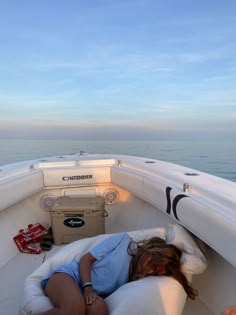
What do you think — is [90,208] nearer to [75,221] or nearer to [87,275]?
[75,221]

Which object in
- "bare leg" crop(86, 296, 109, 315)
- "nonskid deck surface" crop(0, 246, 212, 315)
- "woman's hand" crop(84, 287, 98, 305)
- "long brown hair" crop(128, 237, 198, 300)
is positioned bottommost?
"nonskid deck surface" crop(0, 246, 212, 315)

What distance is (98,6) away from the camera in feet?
19.0

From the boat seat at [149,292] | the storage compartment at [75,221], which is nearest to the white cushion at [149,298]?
the boat seat at [149,292]

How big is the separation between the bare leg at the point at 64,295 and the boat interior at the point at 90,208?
0.36 metres

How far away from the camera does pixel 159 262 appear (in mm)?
1493

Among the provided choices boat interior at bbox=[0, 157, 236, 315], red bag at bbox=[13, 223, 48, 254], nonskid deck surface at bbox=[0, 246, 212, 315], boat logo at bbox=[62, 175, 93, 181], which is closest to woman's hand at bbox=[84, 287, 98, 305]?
nonskid deck surface at bbox=[0, 246, 212, 315]

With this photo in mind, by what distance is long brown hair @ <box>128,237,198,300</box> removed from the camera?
4.91 feet

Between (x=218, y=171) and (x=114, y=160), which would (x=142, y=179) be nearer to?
(x=114, y=160)

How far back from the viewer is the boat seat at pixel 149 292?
1299mm

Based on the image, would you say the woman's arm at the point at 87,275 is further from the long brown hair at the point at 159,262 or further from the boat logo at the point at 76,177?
the boat logo at the point at 76,177

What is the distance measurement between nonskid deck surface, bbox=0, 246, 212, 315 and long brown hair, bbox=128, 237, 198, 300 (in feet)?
0.60

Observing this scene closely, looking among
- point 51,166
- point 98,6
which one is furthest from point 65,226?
point 98,6

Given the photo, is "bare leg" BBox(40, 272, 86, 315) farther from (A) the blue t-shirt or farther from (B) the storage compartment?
Result: (B) the storage compartment

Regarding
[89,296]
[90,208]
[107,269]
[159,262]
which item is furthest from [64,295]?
[90,208]
